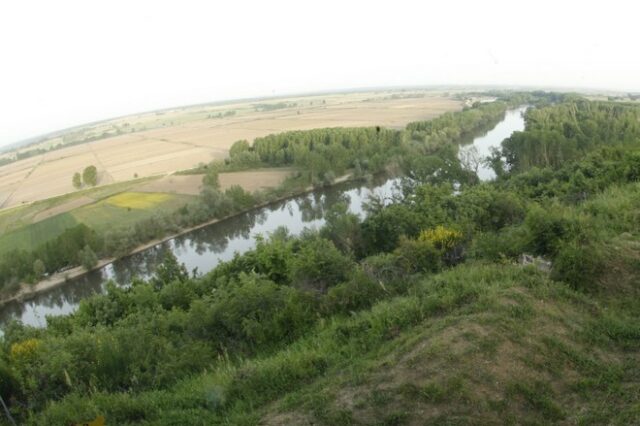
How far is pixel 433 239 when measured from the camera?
13844mm

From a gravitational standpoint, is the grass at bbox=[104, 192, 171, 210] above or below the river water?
above

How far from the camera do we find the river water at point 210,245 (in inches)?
1039

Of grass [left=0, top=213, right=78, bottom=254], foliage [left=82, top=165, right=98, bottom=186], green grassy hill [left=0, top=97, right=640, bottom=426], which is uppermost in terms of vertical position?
foliage [left=82, top=165, right=98, bottom=186]

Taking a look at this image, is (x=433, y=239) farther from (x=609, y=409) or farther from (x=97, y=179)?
(x=97, y=179)

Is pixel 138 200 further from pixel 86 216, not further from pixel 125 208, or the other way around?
pixel 86 216

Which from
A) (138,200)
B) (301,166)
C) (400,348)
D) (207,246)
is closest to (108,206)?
(138,200)

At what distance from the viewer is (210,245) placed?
32750 mm

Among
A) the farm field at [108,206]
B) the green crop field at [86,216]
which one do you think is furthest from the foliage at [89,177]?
the green crop field at [86,216]

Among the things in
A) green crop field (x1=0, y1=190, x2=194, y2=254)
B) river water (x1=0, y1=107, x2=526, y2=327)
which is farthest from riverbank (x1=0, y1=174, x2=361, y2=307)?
green crop field (x1=0, y1=190, x2=194, y2=254)

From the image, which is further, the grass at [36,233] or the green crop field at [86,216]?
the green crop field at [86,216]

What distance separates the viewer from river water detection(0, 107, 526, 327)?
26.4 metres

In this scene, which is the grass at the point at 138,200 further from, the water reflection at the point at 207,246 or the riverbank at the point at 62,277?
the water reflection at the point at 207,246

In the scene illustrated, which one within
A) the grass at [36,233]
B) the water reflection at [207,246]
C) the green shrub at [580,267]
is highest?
the green shrub at [580,267]

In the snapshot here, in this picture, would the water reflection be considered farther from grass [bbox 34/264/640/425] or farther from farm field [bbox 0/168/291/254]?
grass [bbox 34/264/640/425]
